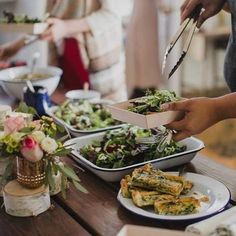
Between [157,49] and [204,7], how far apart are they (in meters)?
1.56

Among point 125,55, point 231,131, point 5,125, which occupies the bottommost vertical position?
point 231,131

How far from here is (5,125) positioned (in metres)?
1.15

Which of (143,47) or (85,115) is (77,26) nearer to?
(85,115)

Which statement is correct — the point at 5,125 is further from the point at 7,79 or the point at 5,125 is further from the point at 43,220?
the point at 7,79

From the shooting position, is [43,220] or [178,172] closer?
[43,220]

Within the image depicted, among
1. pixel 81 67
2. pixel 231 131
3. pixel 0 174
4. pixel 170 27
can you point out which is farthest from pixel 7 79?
pixel 231 131

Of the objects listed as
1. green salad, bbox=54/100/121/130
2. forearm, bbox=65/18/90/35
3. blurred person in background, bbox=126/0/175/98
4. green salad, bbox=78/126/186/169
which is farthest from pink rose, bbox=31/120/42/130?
blurred person in background, bbox=126/0/175/98

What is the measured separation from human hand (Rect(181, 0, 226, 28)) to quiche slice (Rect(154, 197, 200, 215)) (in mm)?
631

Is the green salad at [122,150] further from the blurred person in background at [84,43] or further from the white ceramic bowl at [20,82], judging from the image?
the blurred person in background at [84,43]

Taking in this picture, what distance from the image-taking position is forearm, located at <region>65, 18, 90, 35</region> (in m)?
2.28

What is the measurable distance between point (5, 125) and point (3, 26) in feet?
3.73

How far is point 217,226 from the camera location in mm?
926

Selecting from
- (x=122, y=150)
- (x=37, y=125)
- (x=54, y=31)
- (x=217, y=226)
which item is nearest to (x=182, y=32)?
(x=122, y=150)

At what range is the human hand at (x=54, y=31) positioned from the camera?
7.25 feet
